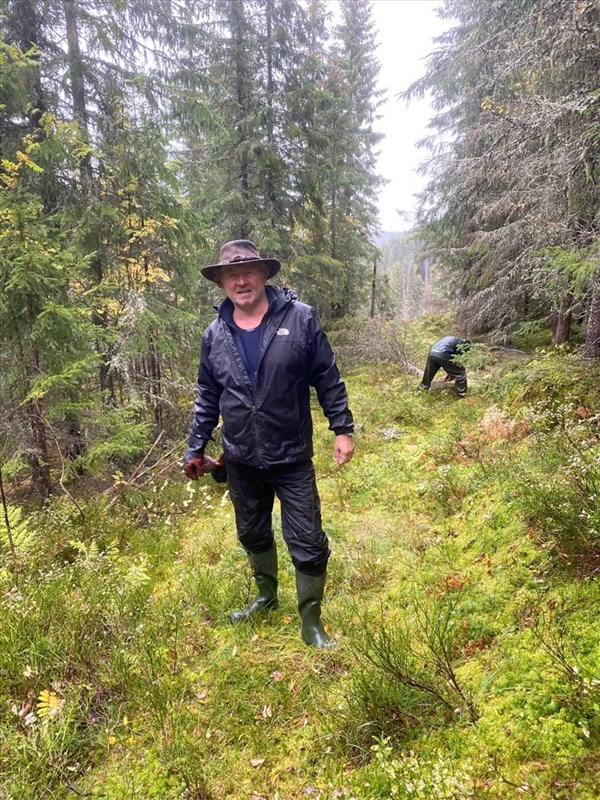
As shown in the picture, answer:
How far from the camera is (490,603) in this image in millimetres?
2932

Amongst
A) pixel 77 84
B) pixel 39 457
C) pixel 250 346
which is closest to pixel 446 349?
pixel 250 346

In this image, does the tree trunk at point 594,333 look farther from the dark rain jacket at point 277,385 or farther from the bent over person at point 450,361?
the dark rain jacket at point 277,385

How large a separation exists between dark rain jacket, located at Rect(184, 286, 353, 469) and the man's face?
4.2 inches

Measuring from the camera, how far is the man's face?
3045mm

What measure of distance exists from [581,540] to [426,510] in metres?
2.32

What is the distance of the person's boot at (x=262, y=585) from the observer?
3.56 meters

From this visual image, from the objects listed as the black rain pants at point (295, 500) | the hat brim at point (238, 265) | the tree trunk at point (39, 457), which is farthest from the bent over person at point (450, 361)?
the tree trunk at point (39, 457)

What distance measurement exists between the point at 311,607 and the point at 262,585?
0.60 m

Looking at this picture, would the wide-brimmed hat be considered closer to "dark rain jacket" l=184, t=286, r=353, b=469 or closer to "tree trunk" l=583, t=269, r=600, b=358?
"dark rain jacket" l=184, t=286, r=353, b=469

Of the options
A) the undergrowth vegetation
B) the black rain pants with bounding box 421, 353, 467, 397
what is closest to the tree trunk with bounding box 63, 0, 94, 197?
the undergrowth vegetation

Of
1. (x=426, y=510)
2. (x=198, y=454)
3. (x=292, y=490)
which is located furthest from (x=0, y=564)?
(x=426, y=510)

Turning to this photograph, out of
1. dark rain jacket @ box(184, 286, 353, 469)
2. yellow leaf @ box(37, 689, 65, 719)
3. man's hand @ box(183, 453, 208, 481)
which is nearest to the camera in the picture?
yellow leaf @ box(37, 689, 65, 719)

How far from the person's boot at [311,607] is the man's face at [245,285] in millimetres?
2051

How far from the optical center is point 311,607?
3219 mm
